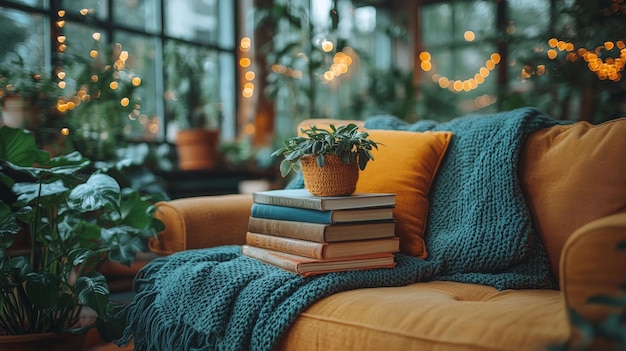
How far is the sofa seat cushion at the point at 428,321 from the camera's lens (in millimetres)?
1110

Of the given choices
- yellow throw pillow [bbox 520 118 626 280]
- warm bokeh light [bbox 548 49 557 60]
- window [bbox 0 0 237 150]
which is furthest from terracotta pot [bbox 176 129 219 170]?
yellow throw pillow [bbox 520 118 626 280]

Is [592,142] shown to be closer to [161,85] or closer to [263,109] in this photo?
[161,85]

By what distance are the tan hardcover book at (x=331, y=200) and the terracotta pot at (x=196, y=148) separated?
2.71 metres

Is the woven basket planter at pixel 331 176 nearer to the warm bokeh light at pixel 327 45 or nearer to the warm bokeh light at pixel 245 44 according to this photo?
the warm bokeh light at pixel 327 45

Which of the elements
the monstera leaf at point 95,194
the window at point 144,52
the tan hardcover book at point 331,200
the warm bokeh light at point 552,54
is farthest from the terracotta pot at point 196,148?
the tan hardcover book at point 331,200

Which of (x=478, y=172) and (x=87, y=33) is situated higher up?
(x=87, y=33)

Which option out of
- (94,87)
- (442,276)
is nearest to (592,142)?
(442,276)

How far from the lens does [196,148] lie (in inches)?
170

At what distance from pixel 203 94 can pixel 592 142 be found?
3321 mm

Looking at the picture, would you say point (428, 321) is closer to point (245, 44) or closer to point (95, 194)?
point (95, 194)

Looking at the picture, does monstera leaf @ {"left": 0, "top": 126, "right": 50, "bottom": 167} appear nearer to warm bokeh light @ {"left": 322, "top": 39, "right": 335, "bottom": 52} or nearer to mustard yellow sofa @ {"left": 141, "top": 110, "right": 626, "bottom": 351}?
mustard yellow sofa @ {"left": 141, "top": 110, "right": 626, "bottom": 351}

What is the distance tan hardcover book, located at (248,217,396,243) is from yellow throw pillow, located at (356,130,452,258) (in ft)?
0.48

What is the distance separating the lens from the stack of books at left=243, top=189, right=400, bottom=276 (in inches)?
59.9

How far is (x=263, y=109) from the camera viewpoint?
5.21m
